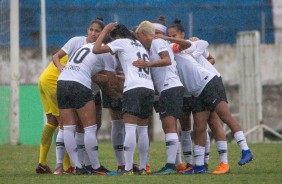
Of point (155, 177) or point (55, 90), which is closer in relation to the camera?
point (155, 177)

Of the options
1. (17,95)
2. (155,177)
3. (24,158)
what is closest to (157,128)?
(17,95)

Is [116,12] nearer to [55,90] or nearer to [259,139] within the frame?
[259,139]

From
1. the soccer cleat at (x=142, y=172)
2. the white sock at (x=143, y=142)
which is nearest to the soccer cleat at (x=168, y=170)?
the soccer cleat at (x=142, y=172)

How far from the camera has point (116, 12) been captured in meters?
25.9

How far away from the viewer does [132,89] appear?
1301 cm

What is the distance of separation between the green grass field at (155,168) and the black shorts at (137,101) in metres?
0.82

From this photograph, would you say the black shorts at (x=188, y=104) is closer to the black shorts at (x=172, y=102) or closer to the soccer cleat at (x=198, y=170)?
the black shorts at (x=172, y=102)

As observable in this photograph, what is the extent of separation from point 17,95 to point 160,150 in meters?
4.22

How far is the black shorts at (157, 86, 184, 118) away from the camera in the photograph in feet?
43.6

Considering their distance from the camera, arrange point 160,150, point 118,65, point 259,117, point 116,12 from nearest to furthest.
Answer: point 118,65
point 160,150
point 259,117
point 116,12

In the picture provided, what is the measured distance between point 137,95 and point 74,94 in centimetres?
86

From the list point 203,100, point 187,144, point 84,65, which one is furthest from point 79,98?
point 187,144

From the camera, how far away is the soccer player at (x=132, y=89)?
42.7 feet

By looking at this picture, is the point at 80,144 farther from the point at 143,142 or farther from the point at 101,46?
the point at 101,46
